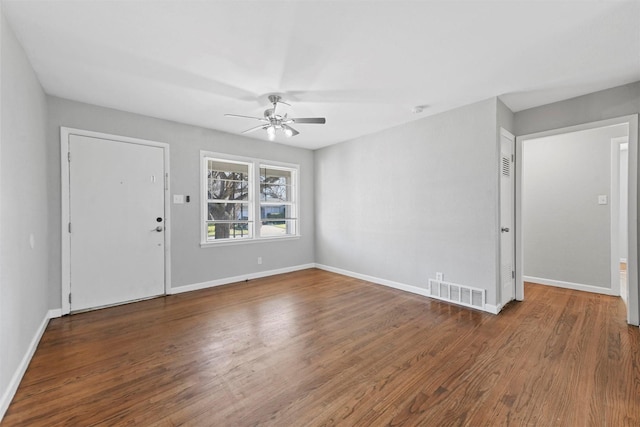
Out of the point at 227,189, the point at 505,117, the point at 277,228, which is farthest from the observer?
the point at 277,228

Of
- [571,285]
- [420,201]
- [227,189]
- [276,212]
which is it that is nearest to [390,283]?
[420,201]

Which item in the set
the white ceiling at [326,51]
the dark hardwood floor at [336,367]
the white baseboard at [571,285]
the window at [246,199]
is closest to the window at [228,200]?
the window at [246,199]

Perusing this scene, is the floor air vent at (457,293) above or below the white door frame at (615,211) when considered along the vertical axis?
below

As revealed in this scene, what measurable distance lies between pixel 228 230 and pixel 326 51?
10.9ft

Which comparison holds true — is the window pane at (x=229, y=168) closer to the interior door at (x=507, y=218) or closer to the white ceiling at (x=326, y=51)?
the white ceiling at (x=326, y=51)

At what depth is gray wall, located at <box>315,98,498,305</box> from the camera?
10.6 feet

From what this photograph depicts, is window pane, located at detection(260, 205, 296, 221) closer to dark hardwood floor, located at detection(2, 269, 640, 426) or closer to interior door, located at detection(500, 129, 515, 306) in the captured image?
dark hardwood floor, located at detection(2, 269, 640, 426)

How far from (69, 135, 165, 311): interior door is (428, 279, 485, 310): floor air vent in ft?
12.3

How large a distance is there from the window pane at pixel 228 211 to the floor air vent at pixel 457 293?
3192mm

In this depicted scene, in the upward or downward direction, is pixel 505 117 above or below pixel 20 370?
above

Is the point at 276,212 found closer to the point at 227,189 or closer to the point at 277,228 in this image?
the point at 277,228

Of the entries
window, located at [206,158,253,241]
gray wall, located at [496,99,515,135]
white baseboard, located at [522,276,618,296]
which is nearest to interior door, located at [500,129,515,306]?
gray wall, located at [496,99,515,135]

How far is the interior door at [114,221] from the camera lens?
3242mm

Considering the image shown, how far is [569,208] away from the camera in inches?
159
